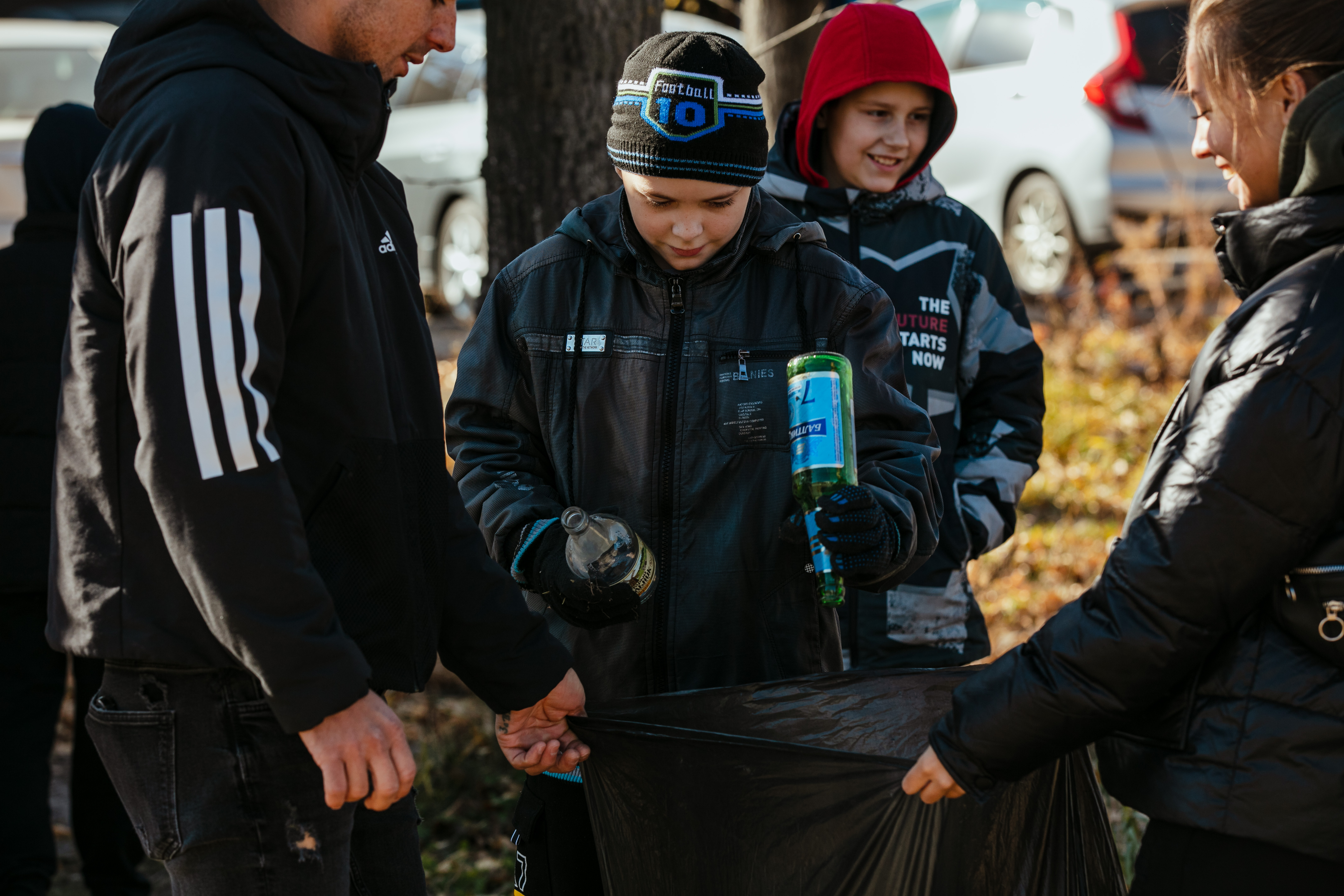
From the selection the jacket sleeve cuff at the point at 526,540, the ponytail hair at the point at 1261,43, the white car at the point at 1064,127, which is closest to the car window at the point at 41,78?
the white car at the point at 1064,127

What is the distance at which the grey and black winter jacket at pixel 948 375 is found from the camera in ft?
10.2

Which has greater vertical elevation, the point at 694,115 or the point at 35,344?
the point at 694,115

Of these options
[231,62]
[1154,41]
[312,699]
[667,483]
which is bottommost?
[312,699]

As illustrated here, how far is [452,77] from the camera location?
9.25m

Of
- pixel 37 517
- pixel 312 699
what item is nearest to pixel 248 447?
pixel 312 699

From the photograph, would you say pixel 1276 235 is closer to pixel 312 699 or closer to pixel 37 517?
pixel 312 699

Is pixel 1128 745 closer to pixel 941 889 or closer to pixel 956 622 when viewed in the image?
pixel 941 889

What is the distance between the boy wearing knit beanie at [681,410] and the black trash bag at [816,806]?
16 cm

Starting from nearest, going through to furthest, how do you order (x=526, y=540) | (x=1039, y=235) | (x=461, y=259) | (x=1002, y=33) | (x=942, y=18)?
(x=526, y=540), (x=1039, y=235), (x=1002, y=33), (x=942, y=18), (x=461, y=259)

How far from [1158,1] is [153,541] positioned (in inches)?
285

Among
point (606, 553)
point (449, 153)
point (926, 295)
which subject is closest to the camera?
point (606, 553)

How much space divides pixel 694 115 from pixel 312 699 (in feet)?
4.00

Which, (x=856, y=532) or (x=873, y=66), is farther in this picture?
(x=873, y=66)

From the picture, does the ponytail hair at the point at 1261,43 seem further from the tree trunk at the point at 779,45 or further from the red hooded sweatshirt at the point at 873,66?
the tree trunk at the point at 779,45
